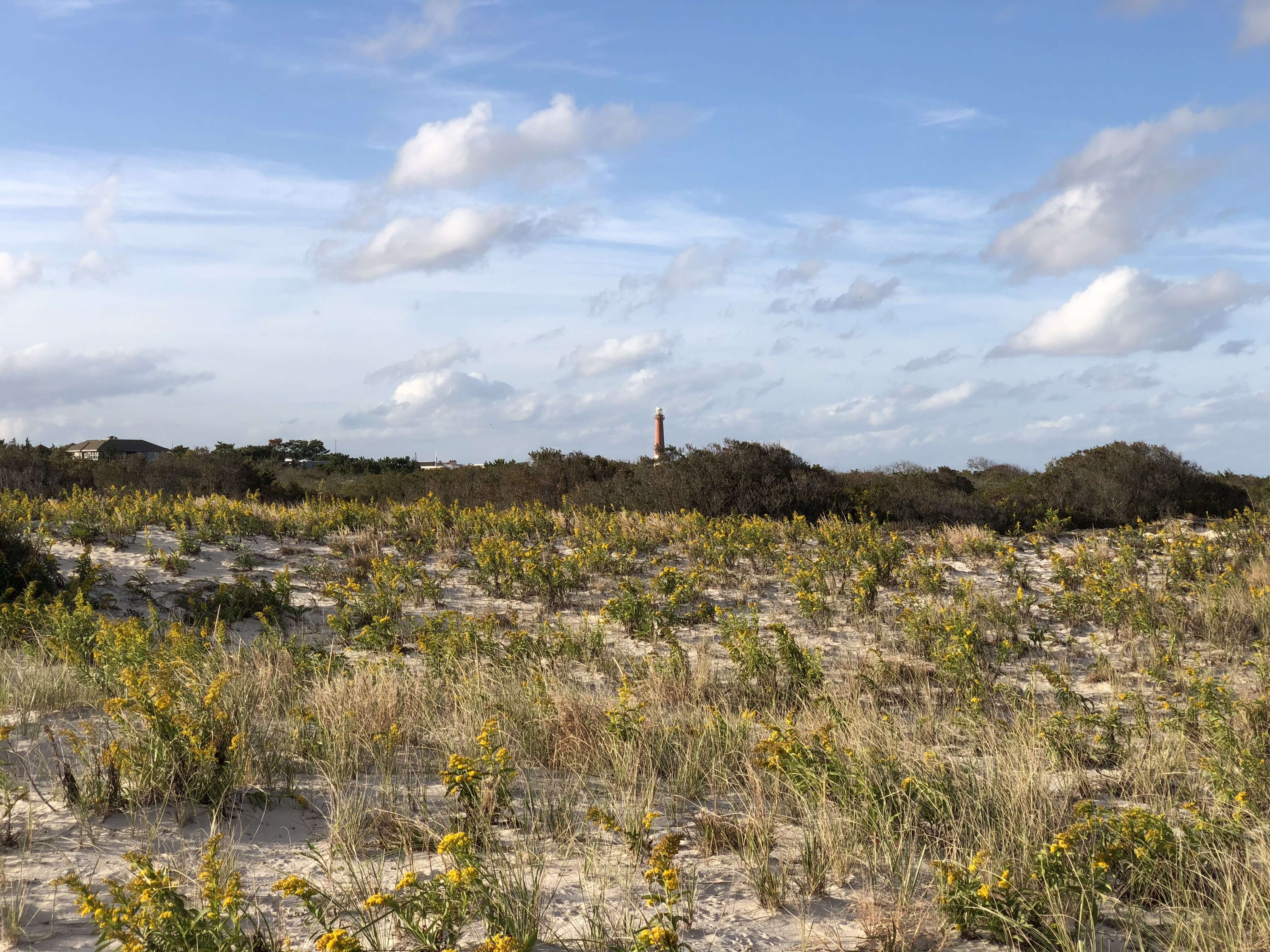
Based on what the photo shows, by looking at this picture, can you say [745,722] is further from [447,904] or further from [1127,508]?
[1127,508]

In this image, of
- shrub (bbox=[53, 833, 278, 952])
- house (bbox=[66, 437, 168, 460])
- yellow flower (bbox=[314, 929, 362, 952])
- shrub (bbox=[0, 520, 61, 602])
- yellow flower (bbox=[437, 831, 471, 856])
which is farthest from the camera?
house (bbox=[66, 437, 168, 460])

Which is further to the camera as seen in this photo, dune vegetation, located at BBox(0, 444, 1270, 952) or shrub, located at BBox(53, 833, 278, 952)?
dune vegetation, located at BBox(0, 444, 1270, 952)

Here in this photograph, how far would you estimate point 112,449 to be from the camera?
3469cm

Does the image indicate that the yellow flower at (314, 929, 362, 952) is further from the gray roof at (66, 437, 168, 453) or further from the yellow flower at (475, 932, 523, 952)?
the gray roof at (66, 437, 168, 453)

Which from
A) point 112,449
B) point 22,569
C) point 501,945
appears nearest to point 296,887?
point 501,945

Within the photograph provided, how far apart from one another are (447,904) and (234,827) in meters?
1.53

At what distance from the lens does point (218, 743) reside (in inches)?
162

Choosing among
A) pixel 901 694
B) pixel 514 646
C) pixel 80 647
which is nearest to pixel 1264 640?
pixel 901 694

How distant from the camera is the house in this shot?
84.3 ft

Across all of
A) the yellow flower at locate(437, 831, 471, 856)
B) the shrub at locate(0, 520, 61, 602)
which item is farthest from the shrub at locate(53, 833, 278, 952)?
the shrub at locate(0, 520, 61, 602)

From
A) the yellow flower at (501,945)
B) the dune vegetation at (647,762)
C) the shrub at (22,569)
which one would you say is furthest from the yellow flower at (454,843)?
the shrub at (22,569)

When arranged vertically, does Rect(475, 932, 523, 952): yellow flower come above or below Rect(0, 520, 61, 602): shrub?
below

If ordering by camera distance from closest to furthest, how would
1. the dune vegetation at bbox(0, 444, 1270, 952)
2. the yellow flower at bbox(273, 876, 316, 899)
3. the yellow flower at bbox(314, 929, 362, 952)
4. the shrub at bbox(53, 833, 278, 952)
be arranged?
the yellow flower at bbox(314, 929, 362, 952)
the shrub at bbox(53, 833, 278, 952)
the yellow flower at bbox(273, 876, 316, 899)
the dune vegetation at bbox(0, 444, 1270, 952)

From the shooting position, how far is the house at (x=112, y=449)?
2570cm
